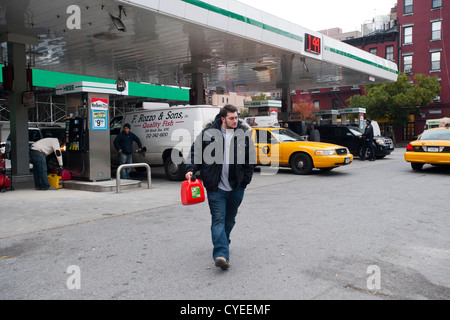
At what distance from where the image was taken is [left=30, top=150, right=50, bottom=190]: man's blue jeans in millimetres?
10297

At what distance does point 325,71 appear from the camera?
852 inches

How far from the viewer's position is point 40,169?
10.4 m

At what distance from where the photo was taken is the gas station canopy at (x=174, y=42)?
35.6 ft

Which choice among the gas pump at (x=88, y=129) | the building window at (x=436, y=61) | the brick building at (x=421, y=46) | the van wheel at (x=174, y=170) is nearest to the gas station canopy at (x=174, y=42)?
the gas pump at (x=88, y=129)

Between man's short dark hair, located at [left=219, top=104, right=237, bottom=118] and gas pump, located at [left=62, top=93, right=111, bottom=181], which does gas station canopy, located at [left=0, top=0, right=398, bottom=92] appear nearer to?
gas pump, located at [left=62, top=93, right=111, bottom=181]

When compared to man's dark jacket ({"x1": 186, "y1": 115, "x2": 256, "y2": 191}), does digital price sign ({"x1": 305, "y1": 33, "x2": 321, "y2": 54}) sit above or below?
above

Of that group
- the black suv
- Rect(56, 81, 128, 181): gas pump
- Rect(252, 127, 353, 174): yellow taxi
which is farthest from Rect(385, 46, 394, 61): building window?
Rect(56, 81, 128, 181): gas pump

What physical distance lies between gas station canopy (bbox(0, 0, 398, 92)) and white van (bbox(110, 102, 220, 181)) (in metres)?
2.59

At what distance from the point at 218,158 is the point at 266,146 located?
31.4 ft

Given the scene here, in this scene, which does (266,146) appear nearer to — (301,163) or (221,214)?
(301,163)

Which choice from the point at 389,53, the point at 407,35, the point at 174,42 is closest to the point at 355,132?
the point at 174,42

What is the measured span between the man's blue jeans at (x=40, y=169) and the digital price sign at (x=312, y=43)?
10.9m
